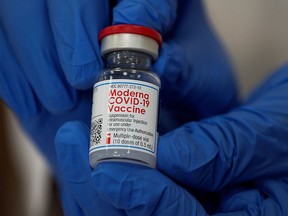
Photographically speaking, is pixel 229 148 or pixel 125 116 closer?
pixel 125 116

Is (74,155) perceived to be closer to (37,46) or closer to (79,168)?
(79,168)

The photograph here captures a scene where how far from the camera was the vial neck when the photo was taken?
23.3 inches

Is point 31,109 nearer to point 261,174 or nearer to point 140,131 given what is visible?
point 140,131

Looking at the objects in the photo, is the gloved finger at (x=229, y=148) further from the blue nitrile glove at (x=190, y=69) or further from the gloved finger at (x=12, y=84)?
the gloved finger at (x=12, y=84)

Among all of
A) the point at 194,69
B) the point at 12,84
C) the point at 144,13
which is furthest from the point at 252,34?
the point at 12,84

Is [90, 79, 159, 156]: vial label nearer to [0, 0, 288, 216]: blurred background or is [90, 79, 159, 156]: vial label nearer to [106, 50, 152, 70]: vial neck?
[106, 50, 152, 70]: vial neck

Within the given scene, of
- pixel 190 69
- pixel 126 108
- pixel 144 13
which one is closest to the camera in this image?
pixel 126 108

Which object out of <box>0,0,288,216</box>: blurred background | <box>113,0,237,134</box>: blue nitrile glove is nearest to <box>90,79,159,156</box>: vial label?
<box>113,0,237,134</box>: blue nitrile glove

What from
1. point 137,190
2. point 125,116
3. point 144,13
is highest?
point 144,13

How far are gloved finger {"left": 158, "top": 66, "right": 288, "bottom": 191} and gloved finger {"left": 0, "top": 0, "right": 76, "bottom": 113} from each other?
182 mm

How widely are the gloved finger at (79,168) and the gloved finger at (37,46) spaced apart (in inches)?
3.5

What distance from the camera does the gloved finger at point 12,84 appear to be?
2.33 ft

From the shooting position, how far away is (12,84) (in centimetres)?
72

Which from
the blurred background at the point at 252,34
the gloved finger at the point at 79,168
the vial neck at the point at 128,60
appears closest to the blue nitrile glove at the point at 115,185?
the gloved finger at the point at 79,168
